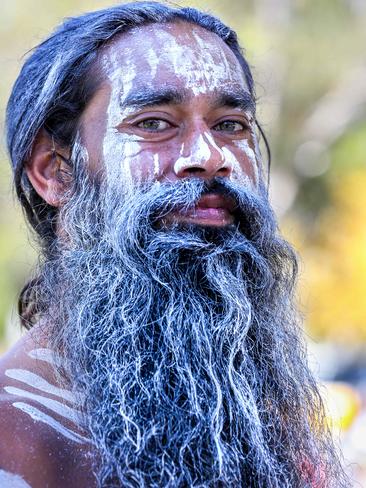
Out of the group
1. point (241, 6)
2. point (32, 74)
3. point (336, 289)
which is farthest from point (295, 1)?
point (32, 74)

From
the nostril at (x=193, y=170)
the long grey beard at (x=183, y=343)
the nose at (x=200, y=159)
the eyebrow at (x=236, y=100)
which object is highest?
the eyebrow at (x=236, y=100)

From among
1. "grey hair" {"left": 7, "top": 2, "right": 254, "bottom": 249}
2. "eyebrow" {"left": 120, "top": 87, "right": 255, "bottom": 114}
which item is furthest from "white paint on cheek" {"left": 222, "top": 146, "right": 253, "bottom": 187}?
"grey hair" {"left": 7, "top": 2, "right": 254, "bottom": 249}

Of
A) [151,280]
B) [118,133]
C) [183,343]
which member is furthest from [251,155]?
[183,343]

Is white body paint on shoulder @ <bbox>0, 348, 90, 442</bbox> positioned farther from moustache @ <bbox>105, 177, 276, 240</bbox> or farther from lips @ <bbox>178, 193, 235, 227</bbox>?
lips @ <bbox>178, 193, 235, 227</bbox>

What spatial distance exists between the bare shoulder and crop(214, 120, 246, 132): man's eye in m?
0.92

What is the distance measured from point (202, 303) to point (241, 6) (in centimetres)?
1946

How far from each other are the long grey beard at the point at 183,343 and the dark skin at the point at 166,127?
68 mm

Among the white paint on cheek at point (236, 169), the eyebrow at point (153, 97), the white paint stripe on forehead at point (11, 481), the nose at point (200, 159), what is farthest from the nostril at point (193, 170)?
the white paint stripe on forehead at point (11, 481)

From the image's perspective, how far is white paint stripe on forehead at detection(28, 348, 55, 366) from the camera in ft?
8.34

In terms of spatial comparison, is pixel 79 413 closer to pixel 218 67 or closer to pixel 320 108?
pixel 218 67

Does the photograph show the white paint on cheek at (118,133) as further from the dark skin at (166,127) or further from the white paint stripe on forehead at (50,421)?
the white paint stripe on forehead at (50,421)

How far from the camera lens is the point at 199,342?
2486 mm

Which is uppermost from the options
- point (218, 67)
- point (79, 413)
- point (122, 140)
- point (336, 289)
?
point (336, 289)

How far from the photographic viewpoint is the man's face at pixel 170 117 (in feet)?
8.63
